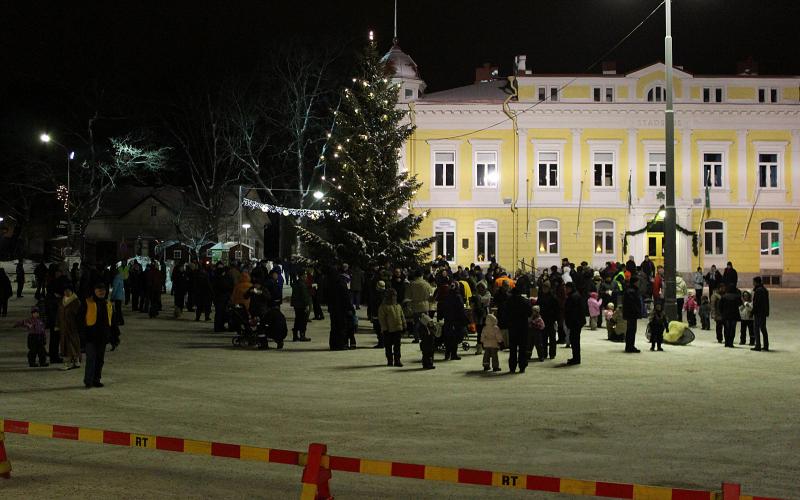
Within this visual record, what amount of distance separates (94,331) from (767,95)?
138ft

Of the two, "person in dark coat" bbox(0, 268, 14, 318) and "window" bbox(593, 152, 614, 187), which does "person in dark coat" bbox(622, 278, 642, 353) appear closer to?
"person in dark coat" bbox(0, 268, 14, 318)

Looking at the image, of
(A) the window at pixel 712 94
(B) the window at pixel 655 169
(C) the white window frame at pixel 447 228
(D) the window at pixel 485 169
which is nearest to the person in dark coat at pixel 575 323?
(C) the white window frame at pixel 447 228

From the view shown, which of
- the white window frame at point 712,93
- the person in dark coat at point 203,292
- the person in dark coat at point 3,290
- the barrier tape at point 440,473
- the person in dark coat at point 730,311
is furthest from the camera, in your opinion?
the white window frame at point 712,93

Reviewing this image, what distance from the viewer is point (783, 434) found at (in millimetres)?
10180

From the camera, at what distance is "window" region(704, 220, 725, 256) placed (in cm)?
4547

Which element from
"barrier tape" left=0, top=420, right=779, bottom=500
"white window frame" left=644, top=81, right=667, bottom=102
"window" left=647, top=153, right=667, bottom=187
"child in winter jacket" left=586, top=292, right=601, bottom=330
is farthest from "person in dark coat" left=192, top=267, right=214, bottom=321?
"white window frame" left=644, top=81, right=667, bottom=102

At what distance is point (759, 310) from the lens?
19.0 metres

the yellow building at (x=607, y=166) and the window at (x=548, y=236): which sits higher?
the yellow building at (x=607, y=166)

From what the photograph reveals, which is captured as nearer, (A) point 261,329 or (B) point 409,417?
(B) point 409,417

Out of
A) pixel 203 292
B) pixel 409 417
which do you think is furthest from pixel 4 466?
pixel 203 292

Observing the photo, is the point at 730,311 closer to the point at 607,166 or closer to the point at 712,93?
the point at 607,166

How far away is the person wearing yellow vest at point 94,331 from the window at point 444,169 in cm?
3346

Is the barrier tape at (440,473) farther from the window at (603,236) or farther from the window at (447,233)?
the window at (603,236)

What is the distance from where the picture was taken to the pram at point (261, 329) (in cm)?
1939
